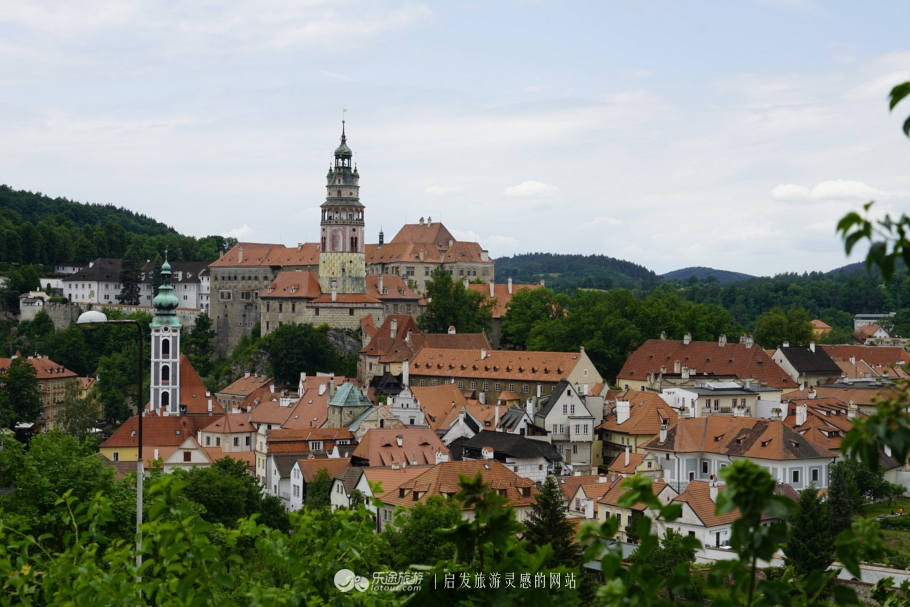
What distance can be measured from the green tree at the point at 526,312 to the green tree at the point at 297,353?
48.3 feet

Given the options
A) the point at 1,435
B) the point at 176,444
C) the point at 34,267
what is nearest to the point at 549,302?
the point at 176,444

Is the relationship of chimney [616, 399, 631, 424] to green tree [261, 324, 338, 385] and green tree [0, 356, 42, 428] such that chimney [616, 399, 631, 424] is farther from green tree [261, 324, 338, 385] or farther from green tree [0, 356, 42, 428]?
green tree [0, 356, 42, 428]

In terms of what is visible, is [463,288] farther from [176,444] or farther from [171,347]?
[176,444]

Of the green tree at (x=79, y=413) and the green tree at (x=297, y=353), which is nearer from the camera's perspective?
the green tree at (x=79, y=413)

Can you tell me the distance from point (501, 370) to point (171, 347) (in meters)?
21.8

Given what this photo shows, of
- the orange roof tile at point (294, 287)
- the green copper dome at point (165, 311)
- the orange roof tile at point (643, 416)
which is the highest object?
the orange roof tile at point (294, 287)

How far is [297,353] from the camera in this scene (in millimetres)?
84562

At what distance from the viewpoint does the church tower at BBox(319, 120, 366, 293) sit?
94.4m

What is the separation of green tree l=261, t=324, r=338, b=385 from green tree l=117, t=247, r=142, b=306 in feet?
125

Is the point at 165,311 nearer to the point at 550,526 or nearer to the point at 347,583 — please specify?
the point at 550,526

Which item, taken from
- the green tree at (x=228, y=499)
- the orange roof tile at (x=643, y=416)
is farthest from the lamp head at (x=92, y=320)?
the orange roof tile at (x=643, y=416)

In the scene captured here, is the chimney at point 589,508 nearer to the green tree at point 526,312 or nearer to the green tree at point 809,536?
the green tree at point 809,536

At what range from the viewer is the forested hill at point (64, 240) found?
125 m

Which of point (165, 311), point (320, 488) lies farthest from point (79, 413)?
point (320, 488)
